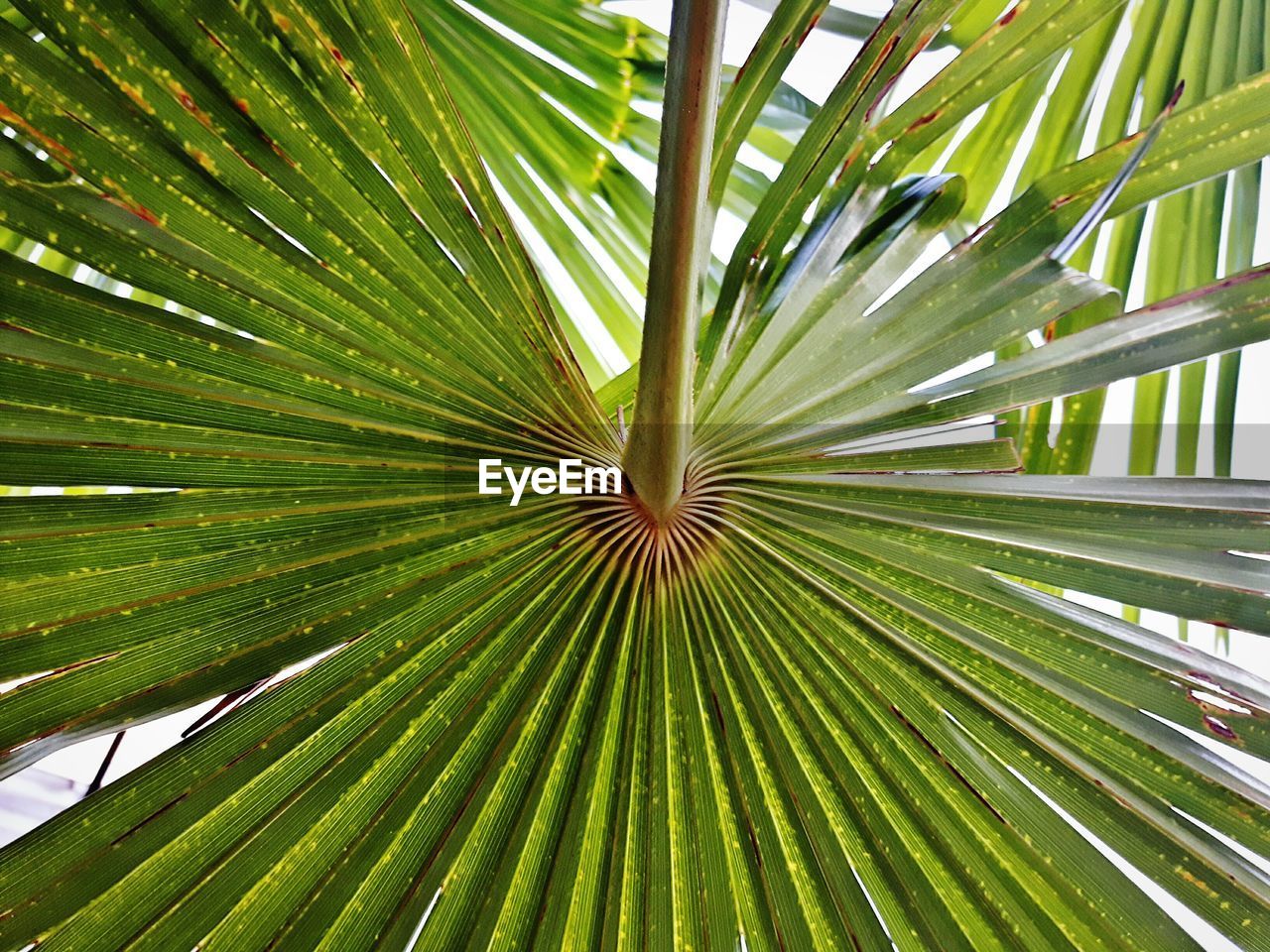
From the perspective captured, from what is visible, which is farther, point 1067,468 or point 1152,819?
point 1067,468

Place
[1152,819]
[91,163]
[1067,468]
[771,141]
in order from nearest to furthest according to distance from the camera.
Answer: [91,163]
[1152,819]
[1067,468]
[771,141]

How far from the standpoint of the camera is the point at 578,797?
69 cm

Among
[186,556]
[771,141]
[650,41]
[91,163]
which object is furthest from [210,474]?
[771,141]

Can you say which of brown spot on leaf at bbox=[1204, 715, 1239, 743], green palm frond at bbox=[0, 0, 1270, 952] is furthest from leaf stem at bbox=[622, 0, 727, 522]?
brown spot on leaf at bbox=[1204, 715, 1239, 743]

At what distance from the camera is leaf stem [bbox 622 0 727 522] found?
21.3 inches

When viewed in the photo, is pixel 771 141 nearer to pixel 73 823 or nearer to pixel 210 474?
pixel 210 474

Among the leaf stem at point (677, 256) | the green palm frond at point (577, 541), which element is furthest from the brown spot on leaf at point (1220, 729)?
the leaf stem at point (677, 256)

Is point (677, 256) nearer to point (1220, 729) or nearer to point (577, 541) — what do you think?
point (577, 541)

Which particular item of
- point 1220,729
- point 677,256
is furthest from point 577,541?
point 1220,729

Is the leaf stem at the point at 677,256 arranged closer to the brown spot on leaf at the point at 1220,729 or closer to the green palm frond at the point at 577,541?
the green palm frond at the point at 577,541

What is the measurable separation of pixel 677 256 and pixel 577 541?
25 cm

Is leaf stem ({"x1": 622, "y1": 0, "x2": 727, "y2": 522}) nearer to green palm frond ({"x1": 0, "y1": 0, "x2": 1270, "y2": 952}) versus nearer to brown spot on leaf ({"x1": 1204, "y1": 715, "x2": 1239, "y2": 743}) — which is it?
green palm frond ({"x1": 0, "y1": 0, "x2": 1270, "y2": 952})

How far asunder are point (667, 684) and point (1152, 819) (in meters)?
0.39

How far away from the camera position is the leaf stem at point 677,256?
1.77 ft
